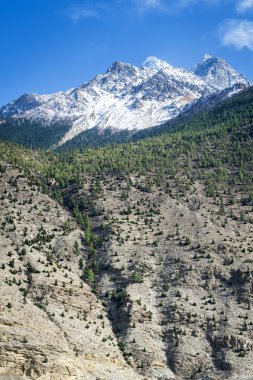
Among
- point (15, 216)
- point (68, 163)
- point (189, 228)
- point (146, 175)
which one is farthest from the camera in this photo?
point (68, 163)

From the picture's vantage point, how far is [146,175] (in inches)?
7170

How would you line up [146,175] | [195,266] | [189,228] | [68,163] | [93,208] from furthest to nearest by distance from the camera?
[68,163] < [146,175] < [93,208] < [189,228] < [195,266]

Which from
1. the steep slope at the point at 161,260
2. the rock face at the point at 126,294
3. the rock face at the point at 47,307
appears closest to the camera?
the rock face at the point at 47,307

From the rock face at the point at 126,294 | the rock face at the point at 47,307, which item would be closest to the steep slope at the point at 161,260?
the rock face at the point at 126,294

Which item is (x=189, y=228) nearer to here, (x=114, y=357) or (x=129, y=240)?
(x=129, y=240)

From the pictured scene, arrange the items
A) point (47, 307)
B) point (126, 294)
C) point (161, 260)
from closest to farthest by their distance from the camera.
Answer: point (47, 307)
point (126, 294)
point (161, 260)

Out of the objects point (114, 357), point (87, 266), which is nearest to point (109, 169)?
point (87, 266)

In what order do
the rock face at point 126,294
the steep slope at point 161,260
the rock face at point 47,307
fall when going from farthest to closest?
the steep slope at point 161,260, the rock face at point 126,294, the rock face at point 47,307

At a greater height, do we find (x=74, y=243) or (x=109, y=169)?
(x=109, y=169)

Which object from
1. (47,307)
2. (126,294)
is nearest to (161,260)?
(126,294)

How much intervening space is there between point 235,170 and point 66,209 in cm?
6550

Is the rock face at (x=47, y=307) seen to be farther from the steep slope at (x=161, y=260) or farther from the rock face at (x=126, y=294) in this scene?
the steep slope at (x=161, y=260)

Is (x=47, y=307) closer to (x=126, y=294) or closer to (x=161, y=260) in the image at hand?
(x=126, y=294)

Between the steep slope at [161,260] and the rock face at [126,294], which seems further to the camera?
the steep slope at [161,260]
